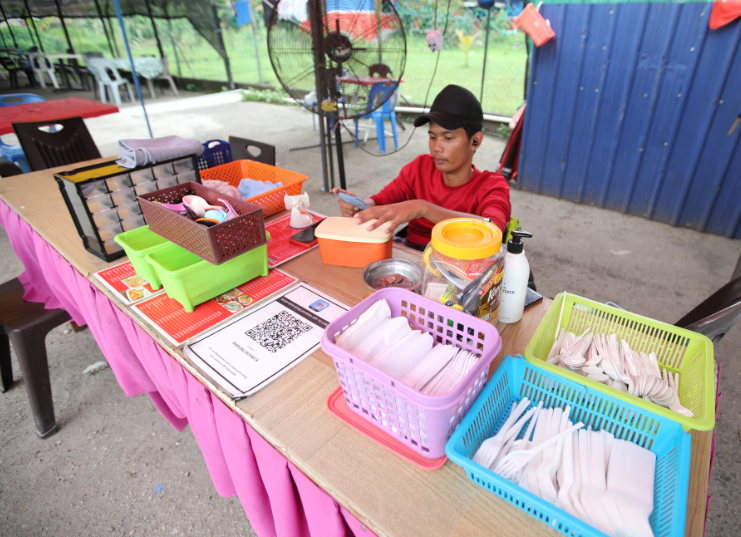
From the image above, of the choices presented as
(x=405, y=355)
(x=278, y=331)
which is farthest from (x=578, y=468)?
(x=278, y=331)

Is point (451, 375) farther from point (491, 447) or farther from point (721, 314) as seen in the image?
point (721, 314)

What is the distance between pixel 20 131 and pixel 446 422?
3596mm

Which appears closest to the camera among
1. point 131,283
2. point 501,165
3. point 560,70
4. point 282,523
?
point 282,523

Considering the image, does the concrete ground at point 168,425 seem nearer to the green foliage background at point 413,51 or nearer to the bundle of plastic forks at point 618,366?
the bundle of plastic forks at point 618,366

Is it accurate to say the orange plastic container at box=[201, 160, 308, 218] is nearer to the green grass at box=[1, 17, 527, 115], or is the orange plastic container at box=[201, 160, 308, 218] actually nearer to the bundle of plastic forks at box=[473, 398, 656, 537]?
the bundle of plastic forks at box=[473, 398, 656, 537]

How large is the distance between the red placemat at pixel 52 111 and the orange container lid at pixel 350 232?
3409 mm

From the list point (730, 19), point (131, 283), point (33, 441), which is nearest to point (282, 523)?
point (131, 283)

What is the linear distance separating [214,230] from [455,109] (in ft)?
3.47

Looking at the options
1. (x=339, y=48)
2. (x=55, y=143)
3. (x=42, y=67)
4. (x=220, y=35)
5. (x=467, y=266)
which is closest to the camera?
(x=467, y=266)

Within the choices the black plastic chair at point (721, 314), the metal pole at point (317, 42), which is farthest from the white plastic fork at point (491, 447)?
the metal pole at point (317, 42)

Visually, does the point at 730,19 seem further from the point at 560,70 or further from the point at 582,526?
the point at 582,526

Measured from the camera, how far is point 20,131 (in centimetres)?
283

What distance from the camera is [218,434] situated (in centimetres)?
116

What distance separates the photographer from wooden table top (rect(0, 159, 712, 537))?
710mm
